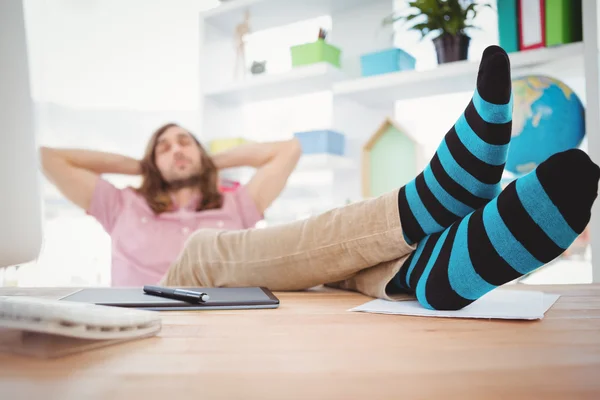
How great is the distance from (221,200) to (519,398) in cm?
159

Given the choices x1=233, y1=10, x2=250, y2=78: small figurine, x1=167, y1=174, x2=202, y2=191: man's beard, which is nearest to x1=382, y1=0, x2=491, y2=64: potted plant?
x1=233, y1=10, x2=250, y2=78: small figurine

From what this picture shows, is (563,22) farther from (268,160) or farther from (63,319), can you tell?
(63,319)

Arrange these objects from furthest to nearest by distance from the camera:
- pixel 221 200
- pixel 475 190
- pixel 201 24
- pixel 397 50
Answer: pixel 201 24 < pixel 397 50 < pixel 221 200 < pixel 475 190

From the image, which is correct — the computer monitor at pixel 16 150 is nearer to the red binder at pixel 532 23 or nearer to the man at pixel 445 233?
the man at pixel 445 233

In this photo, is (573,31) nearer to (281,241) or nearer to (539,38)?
(539,38)

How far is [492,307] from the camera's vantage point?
71 cm

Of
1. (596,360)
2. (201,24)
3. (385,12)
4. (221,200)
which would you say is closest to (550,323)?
(596,360)

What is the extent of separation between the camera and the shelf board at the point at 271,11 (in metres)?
2.32

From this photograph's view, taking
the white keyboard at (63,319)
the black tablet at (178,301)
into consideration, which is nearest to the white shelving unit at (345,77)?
the black tablet at (178,301)

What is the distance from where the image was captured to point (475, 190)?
74 centimetres

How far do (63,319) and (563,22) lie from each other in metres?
1.77

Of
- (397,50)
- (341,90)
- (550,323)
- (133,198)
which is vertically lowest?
(550,323)

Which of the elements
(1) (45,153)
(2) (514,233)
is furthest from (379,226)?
(1) (45,153)

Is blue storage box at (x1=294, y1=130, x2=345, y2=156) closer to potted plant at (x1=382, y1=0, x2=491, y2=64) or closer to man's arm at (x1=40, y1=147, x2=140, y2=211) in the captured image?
potted plant at (x1=382, y1=0, x2=491, y2=64)
